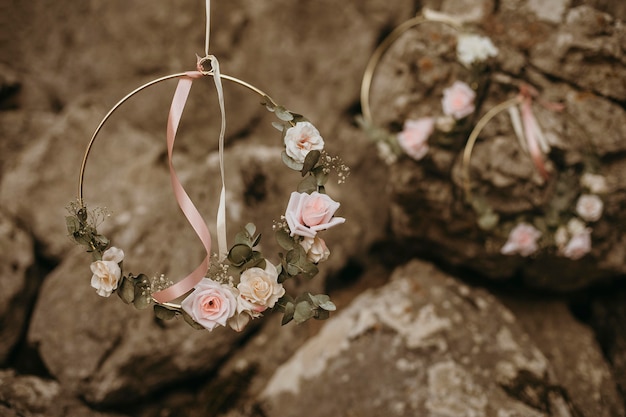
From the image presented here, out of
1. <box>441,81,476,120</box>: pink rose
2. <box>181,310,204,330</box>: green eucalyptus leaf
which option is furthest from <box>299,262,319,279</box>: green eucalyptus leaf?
<box>441,81,476,120</box>: pink rose

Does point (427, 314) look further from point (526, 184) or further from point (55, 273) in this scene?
point (55, 273)

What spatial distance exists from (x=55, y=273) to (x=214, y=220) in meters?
0.75

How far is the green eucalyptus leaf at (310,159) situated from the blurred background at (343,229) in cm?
100

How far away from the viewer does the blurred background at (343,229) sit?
89.8 inches

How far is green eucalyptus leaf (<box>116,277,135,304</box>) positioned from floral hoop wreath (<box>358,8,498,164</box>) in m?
1.34

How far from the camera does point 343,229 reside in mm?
2943

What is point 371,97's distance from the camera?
107 inches

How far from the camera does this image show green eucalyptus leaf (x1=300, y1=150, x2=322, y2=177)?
5.09 feet

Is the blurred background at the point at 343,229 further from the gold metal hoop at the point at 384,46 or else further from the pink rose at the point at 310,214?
the pink rose at the point at 310,214

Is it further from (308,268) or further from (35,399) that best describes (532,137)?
(35,399)

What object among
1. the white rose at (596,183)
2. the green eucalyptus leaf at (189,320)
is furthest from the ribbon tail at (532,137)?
the green eucalyptus leaf at (189,320)

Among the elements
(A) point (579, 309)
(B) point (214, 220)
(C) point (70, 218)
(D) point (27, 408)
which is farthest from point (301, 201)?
(A) point (579, 309)

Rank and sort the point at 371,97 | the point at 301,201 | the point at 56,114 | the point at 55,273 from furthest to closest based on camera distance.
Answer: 1. the point at 56,114
2. the point at 371,97
3. the point at 55,273
4. the point at 301,201

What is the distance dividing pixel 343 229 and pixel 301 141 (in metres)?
1.42
